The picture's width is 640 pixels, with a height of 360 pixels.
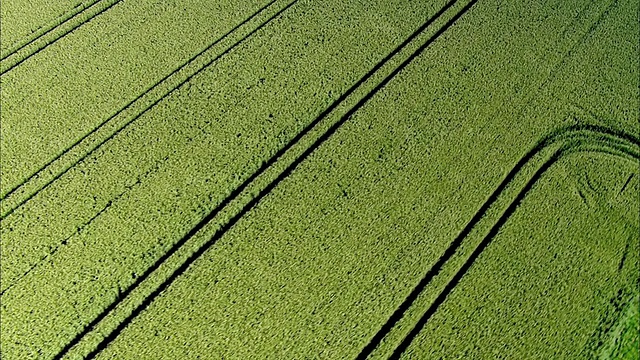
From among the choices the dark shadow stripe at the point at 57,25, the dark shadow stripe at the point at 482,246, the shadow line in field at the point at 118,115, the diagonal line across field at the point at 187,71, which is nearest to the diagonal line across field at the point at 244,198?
the diagonal line across field at the point at 187,71

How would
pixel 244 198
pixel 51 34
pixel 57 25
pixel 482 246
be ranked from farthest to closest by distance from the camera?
pixel 57 25 → pixel 51 34 → pixel 244 198 → pixel 482 246

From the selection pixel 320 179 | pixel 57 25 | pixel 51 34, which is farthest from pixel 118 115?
pixel 320 179

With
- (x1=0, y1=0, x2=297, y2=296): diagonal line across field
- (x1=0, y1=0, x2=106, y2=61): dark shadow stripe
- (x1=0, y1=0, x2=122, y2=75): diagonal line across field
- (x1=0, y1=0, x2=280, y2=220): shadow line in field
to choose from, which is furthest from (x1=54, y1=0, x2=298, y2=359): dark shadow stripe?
(x1=0, y1=0, x2=106, y2=61): dark shadow stripe

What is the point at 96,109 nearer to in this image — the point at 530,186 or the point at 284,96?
the point at 284,96

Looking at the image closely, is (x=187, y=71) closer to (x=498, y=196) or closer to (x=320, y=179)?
(x=320, y=179)

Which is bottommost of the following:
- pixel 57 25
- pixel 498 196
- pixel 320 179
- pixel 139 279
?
pixel 139 279

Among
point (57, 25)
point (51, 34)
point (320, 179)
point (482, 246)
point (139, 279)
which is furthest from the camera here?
point (57, 25)

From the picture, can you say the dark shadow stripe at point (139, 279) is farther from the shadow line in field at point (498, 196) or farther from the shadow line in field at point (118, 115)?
the shadow line in field at point (498, 196)
